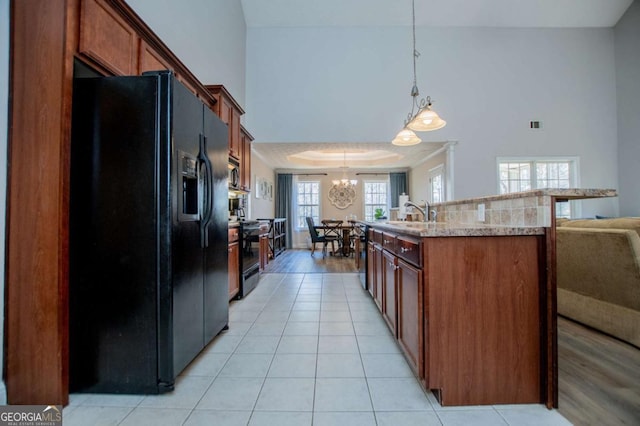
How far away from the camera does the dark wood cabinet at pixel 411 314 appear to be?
1.42 metres

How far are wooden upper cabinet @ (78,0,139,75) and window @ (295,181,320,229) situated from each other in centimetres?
687

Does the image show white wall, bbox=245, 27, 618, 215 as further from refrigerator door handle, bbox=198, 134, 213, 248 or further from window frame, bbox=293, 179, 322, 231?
refrigerator door handle, bbox=198, 134, 213, 248

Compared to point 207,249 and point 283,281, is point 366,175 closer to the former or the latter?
point 283,281

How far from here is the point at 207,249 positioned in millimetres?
1923

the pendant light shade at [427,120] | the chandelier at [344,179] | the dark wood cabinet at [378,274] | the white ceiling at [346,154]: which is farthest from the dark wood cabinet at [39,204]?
the chandelier at [344,179]

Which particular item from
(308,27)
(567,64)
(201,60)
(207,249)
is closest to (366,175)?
(308,27)

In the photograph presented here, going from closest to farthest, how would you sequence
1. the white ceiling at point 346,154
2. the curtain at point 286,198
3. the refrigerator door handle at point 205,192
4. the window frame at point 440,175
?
the refrigerator door handle at point 205,192 < the white ceiling at point 346,154 < the window frame at point 440,175 < the curtain at point 286,198

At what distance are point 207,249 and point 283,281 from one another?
92.0 inches

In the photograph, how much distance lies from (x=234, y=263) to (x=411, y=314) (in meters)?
2.08

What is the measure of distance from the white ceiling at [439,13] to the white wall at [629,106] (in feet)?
1.07

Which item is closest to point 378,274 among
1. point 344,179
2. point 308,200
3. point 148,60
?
point 148,60

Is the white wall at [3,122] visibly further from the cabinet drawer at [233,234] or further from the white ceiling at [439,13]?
the white ceiling at [439,13]

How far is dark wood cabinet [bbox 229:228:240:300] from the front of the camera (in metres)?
2.96

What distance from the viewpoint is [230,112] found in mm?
3645
